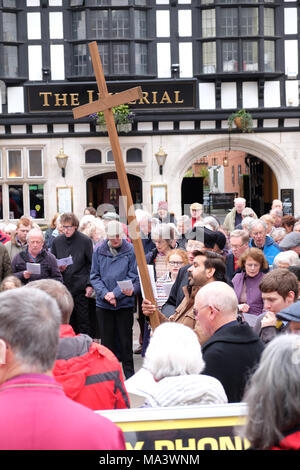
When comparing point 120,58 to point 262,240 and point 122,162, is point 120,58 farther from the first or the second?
point 122,162

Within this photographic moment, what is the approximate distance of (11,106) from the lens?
58.7 feet

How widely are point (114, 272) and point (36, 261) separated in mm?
919

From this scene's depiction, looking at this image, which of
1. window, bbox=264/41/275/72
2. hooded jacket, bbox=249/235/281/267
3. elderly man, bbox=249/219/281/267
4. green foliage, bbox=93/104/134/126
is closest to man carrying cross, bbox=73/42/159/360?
elderly man, bbox=249/219/281/267

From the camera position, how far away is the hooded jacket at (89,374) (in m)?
3.44

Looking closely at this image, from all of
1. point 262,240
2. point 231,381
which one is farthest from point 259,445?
point 262,240

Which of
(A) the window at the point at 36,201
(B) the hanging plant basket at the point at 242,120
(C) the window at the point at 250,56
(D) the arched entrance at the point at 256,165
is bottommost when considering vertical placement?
(A) the window at the point at 36,201

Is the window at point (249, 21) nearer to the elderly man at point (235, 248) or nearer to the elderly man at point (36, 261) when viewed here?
the elderly man at point (235, 248)

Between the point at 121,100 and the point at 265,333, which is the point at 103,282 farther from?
the point at 265,333

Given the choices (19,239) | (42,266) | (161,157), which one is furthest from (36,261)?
(161,157)

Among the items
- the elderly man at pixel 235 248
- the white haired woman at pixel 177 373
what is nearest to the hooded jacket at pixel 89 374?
the white haired woman at pixel 177 373

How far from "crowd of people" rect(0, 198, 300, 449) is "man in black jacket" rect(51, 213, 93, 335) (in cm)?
1

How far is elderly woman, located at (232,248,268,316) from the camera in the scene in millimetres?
6189

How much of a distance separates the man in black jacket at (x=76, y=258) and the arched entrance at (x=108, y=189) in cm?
1138

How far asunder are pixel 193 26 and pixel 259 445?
16.7m
